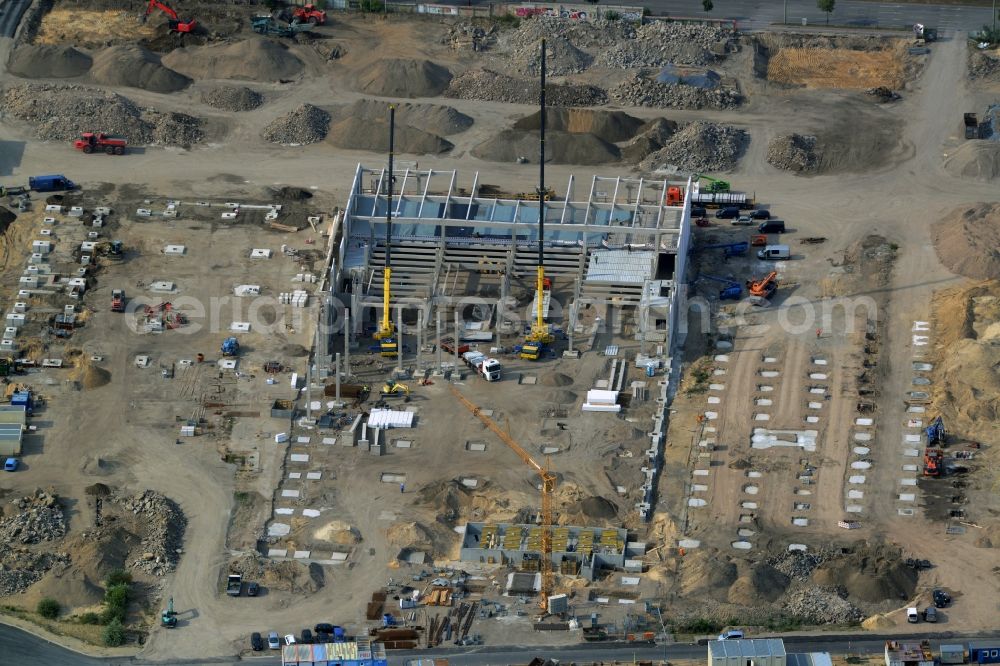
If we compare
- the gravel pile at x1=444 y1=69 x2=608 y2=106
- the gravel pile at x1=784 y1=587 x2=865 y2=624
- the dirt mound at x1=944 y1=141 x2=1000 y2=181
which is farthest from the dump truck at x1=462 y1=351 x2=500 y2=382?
the dirt mound at x1=944 y1=141 x2=1000 y2=181

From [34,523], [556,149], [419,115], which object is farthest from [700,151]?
[34,523]

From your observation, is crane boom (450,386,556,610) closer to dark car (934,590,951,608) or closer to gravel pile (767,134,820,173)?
dark car (934,590,951,608)

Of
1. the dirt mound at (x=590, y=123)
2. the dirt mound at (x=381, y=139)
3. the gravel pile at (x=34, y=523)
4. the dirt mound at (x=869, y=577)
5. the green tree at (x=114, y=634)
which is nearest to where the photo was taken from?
the green tree at (x=114, y=634)

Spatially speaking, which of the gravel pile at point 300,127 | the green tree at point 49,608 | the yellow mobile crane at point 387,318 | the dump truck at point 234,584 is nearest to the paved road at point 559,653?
the green tree at point 49,608

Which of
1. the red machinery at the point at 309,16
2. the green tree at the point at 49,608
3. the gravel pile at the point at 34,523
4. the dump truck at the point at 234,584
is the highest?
the red machinery at the point at 309,16

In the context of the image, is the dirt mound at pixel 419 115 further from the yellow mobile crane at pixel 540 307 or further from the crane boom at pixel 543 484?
the crane boom at pixel 543 484

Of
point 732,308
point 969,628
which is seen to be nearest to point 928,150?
point 732,308
